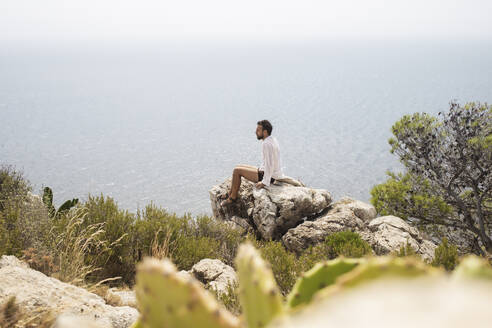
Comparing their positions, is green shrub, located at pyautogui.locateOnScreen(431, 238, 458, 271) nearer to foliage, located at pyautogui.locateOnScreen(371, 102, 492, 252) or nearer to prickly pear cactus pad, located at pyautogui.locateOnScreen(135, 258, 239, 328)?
prickly pear cactus pad, located at pyautogui.locateOnScreen(135, 258, 239, 328)

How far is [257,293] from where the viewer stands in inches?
37.4

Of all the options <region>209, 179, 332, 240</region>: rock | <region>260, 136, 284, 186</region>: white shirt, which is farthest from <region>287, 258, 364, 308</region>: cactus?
<region>260, 136, 284, 186</region>: white shirt

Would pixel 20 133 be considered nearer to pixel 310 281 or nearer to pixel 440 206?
pixel 440 206

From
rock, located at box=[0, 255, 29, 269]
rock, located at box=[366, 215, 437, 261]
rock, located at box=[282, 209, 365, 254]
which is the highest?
rock, located at box=[0, 255, 29, 269]

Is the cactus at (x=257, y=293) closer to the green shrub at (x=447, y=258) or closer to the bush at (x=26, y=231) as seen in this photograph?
the bush at (x=26, y=231)

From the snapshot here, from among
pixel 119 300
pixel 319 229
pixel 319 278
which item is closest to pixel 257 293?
pixel 319 278

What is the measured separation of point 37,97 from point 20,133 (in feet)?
99.0

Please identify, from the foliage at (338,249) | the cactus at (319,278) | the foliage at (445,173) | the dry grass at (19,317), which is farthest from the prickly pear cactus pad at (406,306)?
the foliage at (445,173)

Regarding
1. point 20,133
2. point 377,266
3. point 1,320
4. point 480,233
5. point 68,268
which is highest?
point 377,266

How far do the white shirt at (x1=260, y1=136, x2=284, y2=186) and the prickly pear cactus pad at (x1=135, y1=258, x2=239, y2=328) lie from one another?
830 cm

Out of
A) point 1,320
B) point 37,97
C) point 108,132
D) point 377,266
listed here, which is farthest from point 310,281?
point 37,97

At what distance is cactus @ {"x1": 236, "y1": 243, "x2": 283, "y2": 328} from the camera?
928 millimetres

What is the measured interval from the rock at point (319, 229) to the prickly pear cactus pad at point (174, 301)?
24.7 ft

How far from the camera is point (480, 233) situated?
11648 mm
